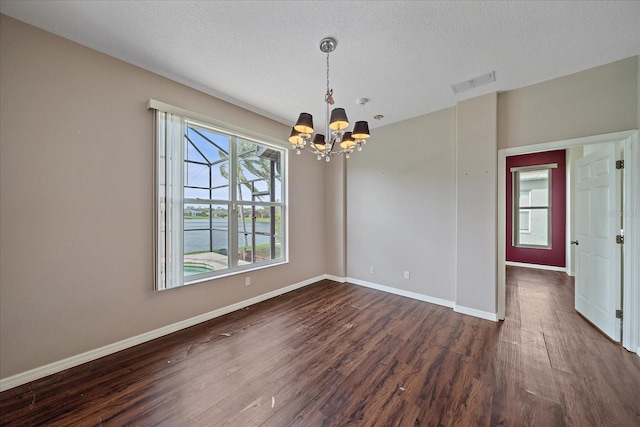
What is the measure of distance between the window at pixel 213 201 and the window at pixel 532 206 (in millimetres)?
5952

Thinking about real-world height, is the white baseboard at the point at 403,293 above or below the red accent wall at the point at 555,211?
below

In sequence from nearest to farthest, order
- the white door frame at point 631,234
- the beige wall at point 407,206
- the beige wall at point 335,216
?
the white door frame at point 631,234, the beige wall at point 407,206, the beige wall at point 335,216

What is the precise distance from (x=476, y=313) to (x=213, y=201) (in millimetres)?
3884

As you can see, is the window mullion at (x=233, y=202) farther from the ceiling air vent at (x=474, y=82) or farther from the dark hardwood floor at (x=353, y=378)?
the ceiling air vent at (x=474, y=82)

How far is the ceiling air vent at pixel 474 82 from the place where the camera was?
105 inches

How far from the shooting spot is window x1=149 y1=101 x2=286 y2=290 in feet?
8.63

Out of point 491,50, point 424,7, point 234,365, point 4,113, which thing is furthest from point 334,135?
point 4,113

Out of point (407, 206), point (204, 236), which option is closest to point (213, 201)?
point (204, 236)

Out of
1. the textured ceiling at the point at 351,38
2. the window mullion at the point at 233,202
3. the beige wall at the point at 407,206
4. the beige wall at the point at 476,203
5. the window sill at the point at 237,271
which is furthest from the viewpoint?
the beige wall at the point at 407,206

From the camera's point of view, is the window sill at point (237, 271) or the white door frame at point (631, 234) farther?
the window sill at point (237, 271)

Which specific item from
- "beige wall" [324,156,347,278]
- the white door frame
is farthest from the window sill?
the white door frame

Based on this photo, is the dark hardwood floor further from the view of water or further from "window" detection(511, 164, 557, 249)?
"window" detection(511, 164, 557, 249)

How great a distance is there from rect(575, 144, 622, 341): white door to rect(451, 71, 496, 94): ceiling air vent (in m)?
1.50

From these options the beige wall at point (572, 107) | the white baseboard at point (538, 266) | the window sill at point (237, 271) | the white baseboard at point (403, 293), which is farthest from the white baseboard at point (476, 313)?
the white baseboard at point (538, 266)
